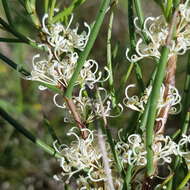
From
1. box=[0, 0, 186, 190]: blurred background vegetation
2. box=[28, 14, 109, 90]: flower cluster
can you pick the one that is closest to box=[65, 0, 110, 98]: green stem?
box=[28, 14, 109, 90]: flower cluster

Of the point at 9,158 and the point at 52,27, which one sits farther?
the point at 9,158

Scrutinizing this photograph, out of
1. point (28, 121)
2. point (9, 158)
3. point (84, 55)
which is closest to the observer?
point (84, 55)

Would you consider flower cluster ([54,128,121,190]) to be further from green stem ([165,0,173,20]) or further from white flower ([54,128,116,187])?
green stem ([165,0,173,20])

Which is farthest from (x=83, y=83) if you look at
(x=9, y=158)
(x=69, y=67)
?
(x=9, y=158)

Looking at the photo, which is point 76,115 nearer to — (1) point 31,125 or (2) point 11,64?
(2) point 11,64

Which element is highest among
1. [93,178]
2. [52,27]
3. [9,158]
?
[52,27]

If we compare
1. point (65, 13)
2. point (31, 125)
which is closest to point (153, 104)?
point (65, 13)

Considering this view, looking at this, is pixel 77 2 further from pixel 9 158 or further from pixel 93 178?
pixel 9 158
